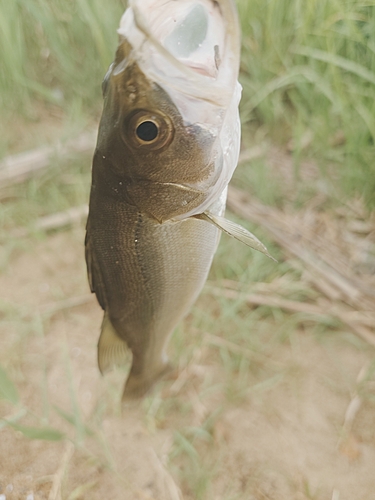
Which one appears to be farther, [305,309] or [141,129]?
[305,309]

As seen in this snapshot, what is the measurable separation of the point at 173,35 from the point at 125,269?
0.53m

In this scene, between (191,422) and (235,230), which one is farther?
(191,422)

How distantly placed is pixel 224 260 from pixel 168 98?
1380mm

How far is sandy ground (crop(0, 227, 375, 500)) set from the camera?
1.53 m

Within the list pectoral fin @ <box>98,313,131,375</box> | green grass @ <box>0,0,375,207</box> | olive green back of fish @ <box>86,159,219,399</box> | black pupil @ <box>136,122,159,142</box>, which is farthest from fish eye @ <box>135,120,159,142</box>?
green grass @ <box>0,0,375,207</box>

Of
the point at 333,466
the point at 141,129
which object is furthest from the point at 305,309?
the point at 141,129

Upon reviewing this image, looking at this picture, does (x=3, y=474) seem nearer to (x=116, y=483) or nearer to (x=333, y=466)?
(x=116, y=483)

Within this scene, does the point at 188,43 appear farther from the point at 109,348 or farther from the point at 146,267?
the point at 109,348

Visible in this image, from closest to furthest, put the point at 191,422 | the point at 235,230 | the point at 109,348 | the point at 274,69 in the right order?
the point at 235,230 < the point at 109,348 < the point at 191,422 < the point at 274,69

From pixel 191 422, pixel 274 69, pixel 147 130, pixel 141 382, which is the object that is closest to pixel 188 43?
pixel 147 130

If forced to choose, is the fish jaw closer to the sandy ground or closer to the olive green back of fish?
the olive green back of fish

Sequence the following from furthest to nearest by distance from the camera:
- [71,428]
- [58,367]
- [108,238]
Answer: [58,367] → [71,428] → [108,238]

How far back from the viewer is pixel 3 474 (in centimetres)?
154

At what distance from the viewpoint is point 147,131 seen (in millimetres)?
863
